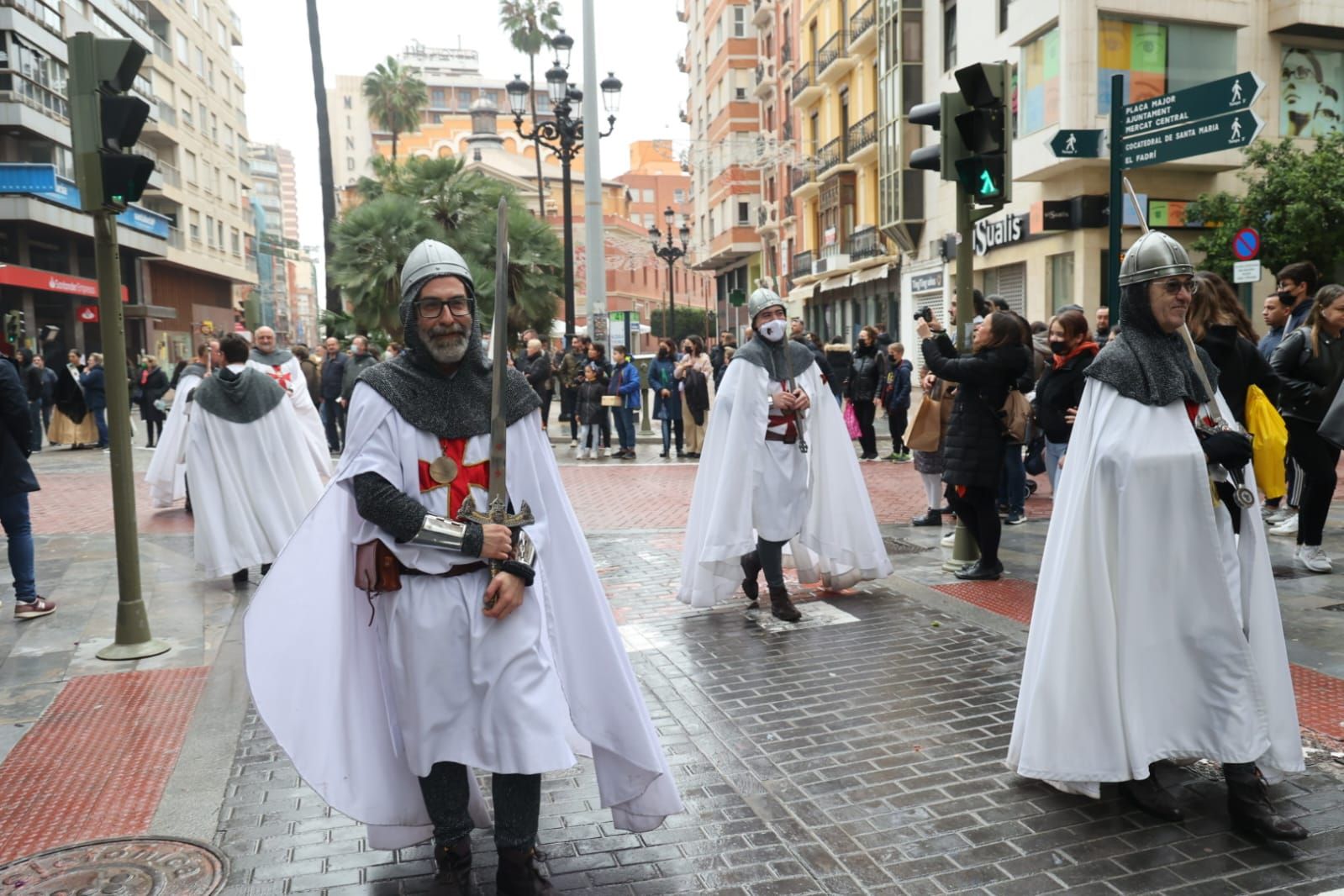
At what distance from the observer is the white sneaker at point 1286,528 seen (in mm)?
8836

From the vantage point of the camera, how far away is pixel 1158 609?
367 cm

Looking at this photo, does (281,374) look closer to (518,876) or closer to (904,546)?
(904,546)

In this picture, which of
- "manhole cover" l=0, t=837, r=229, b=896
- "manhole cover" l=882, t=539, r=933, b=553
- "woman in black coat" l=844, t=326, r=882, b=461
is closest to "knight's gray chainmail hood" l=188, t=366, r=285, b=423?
"manhole cover" l=0, t=837, r=229, b=896

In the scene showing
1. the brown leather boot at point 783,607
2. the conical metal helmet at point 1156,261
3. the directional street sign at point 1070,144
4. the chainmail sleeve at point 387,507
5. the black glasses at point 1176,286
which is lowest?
the brown leather boot at point 783,607

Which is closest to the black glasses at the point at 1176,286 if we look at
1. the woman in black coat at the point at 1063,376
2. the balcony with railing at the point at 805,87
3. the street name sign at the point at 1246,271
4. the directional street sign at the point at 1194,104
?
the woman in black coat at the point at 1063,376

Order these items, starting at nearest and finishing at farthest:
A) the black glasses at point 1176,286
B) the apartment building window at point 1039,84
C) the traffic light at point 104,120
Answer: the black glasses at point 1176,286 < the traffic light at point 104,120 < the apartment building window at point 1039,84

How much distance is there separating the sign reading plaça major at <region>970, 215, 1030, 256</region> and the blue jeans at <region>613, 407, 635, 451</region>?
11585mm

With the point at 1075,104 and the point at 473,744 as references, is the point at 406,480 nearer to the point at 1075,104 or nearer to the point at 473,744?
the point at 473,744

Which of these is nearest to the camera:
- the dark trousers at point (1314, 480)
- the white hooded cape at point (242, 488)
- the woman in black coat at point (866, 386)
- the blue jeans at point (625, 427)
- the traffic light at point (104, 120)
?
the traffic light at point (104, 120)

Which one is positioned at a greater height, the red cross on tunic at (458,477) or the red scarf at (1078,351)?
the red scarf at (1078,351)

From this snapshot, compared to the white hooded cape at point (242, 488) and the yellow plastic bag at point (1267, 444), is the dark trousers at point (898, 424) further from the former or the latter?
the white hooded cape at point (242, 488)

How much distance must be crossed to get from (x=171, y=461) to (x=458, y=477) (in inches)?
384

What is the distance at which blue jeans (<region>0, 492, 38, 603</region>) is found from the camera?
7.00m

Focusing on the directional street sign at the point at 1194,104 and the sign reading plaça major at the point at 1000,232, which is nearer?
the directional street sign at the point at 1194,104
